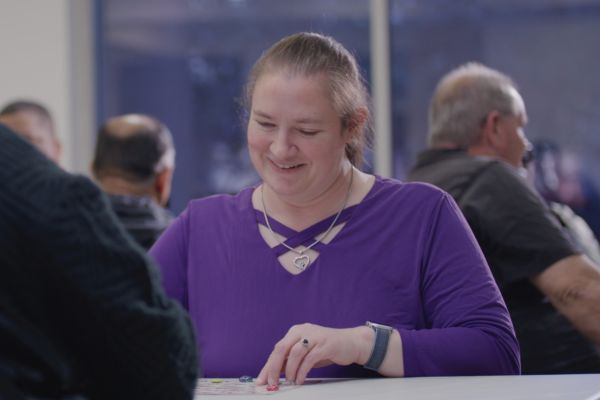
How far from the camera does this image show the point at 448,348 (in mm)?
1591

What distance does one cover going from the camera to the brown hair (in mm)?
1777

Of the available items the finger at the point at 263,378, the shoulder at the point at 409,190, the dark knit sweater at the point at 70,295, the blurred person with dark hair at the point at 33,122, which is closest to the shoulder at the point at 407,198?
the shoulder at the point at 409,190

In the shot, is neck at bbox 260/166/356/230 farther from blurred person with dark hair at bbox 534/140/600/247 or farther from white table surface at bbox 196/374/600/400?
blurred person with dark hair at bbox 534/140/600/247

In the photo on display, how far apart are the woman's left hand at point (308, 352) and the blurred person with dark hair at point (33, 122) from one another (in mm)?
2594

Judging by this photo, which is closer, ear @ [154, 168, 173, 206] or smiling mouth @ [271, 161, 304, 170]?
smiling mouth @ [271, 161, 304, 170]

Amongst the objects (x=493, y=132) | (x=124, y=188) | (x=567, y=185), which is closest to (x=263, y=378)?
(x=493, y=132)

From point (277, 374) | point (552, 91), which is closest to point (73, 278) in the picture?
point (277, 374)

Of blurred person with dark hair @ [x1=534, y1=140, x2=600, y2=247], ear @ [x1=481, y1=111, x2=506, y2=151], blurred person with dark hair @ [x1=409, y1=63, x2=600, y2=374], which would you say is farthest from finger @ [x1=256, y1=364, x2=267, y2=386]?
blurred person with dark hair @ [x1=534, y1=140, x2=600, y2=247]

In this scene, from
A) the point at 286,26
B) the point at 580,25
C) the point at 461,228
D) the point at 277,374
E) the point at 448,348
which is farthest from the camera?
the point at 286,26

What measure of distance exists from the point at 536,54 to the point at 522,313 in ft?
6.87

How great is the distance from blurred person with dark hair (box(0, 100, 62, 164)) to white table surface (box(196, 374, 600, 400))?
105 inches

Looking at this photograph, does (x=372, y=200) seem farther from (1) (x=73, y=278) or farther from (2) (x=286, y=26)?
(2) (x=286, y=26)

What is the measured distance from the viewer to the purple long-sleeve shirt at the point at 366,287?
163 cm

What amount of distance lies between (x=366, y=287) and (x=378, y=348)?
0.64ft
